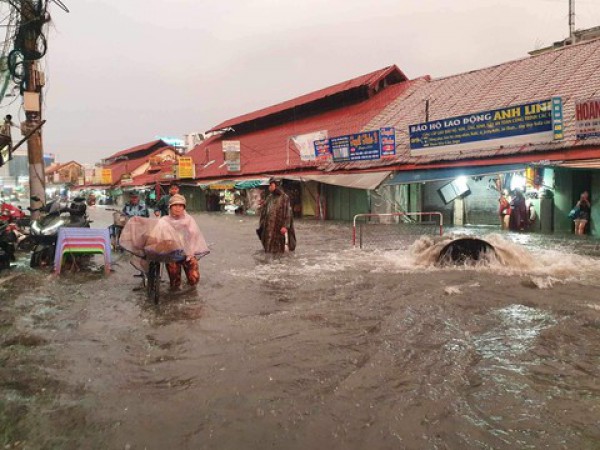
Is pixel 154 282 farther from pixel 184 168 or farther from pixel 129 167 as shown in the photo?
pixel 129 167

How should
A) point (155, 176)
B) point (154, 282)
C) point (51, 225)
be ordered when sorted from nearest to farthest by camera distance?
point (154, 282) < point (51, 225) < point (155, 176)

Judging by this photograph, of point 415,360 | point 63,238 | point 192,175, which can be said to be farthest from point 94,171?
point 415,360

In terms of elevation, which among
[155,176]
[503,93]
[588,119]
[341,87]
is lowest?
[588,119]

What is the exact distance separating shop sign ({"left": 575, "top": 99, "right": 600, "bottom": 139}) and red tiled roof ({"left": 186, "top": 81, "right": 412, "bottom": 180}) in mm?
10837

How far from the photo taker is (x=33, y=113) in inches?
436

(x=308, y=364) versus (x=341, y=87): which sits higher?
(x=341, y=87)

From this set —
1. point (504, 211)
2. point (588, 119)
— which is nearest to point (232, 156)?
point (504, 211)

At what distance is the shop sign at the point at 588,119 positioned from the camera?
39.5 ft

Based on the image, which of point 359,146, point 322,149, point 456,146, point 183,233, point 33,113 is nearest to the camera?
point 183,233

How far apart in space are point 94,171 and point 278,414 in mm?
56366

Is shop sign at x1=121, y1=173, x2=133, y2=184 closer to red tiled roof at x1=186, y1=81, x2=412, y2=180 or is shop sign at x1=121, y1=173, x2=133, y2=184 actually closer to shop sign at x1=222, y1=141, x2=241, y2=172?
red tiled roof at x1=186, y1=81, x2=412, y2=180

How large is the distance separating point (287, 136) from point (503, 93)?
1450 cm

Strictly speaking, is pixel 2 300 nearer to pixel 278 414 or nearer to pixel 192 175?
pixel 278 414

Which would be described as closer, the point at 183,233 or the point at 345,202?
the point at 183,233
